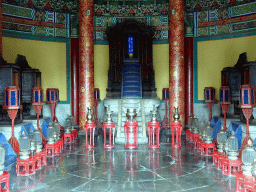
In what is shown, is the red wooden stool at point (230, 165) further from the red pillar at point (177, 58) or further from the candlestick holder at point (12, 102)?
the candlestick holder at point (12, 102)

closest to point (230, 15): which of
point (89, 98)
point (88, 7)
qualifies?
point (88, 7)

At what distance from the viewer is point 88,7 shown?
7.63 meters

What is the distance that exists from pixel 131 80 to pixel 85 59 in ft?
7.26

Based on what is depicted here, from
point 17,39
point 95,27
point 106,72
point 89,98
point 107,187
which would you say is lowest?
point 107,187

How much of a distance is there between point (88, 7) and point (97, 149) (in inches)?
171

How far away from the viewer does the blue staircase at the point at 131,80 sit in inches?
339

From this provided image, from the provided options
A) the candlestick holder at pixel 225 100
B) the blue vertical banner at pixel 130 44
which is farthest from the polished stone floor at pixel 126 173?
the blue vertical banner at pixel 130 44

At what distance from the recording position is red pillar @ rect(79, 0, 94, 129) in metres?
7.55

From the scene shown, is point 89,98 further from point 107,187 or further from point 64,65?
point 107,187

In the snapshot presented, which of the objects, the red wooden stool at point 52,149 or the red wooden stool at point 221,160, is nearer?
the red wooden stool at point 221,160

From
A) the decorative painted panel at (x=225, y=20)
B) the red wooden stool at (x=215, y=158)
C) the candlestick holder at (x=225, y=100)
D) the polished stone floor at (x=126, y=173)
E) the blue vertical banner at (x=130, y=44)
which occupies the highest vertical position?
the decorative painted panel at (x=225, y=20)

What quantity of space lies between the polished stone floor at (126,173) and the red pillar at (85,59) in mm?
2281

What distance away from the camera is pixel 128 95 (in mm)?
8539

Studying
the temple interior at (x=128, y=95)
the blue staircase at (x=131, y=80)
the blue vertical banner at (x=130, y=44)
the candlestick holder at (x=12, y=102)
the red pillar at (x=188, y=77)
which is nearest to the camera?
the temple interior at (x=128, y=95)
